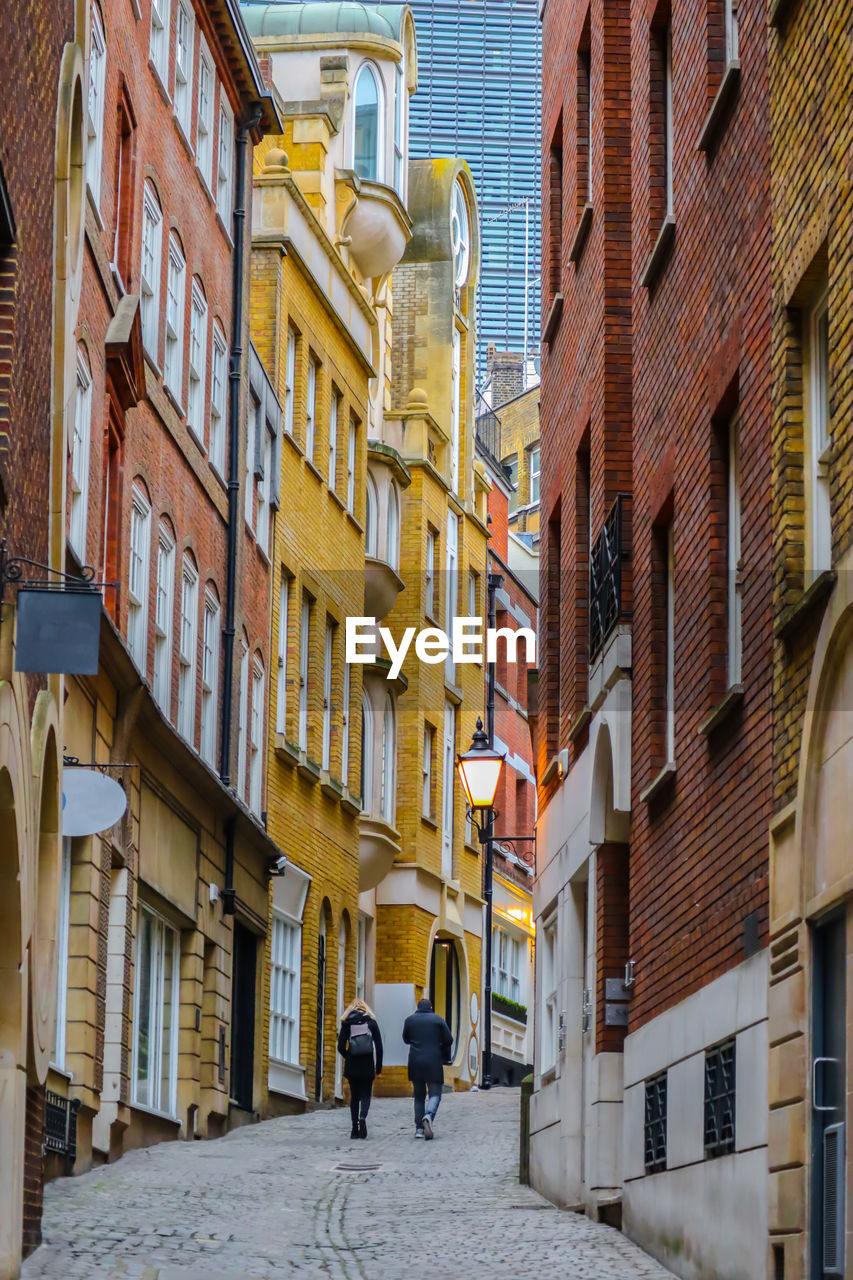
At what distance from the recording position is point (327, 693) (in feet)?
121

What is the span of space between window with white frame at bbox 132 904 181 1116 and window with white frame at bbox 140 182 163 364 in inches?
237

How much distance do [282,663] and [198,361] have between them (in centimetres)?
715

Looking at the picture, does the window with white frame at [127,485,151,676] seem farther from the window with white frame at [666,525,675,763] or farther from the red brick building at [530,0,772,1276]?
the window with white frame at [666,525,675,763]

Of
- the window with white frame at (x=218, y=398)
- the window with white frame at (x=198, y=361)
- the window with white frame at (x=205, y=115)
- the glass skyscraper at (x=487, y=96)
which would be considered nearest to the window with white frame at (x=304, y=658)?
the window with white frame at (x=218, y=398)

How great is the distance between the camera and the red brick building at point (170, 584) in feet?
69.2

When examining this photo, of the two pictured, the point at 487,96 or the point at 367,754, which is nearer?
the point at 367,754

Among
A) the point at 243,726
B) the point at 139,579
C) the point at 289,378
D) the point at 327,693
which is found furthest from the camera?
the point at 327,693

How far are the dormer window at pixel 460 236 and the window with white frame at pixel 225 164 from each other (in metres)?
20.2

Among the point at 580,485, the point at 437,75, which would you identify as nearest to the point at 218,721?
the point at 580,485

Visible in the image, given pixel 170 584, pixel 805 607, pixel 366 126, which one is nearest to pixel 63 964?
pixel 170 584

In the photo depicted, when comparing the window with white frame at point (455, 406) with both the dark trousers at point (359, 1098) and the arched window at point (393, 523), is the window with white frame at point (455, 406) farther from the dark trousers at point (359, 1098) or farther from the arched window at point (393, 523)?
the dark trousers at point (359, 1098)

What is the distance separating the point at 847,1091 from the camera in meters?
10.4

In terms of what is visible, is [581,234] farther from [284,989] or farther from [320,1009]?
[320,1009]

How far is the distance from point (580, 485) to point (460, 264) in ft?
103
